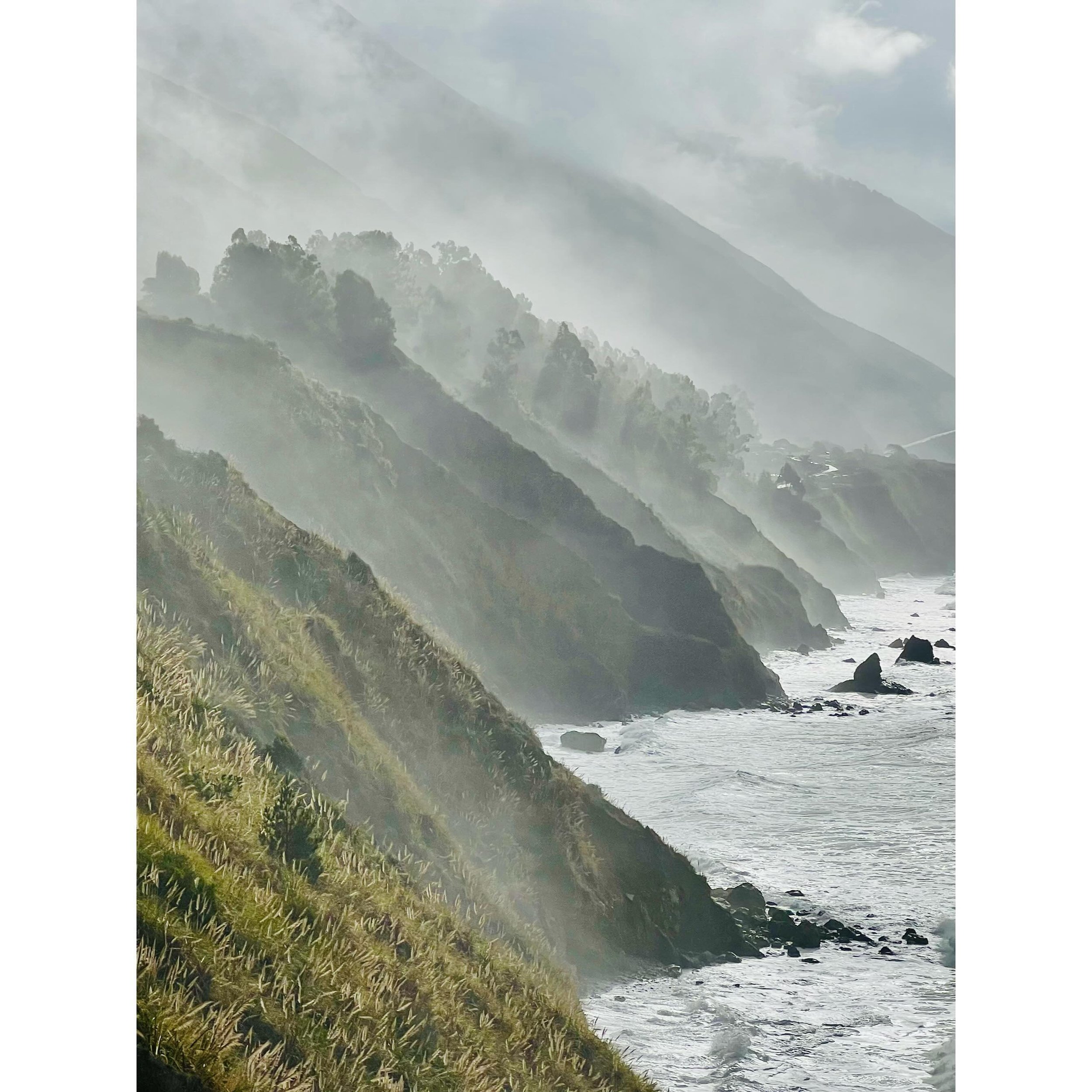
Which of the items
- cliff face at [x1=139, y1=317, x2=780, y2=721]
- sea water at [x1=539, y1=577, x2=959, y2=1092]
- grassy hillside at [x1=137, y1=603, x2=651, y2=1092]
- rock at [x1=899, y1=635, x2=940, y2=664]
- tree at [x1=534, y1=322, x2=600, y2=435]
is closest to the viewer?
grassy hillside at [x1=137, y1=603, x2=651, y2=1092]

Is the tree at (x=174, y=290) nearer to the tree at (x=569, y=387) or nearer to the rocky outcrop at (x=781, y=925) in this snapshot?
the tree at (x=569, y=387)

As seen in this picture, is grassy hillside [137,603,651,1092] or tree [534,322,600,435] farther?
tree [534,322,600,435]

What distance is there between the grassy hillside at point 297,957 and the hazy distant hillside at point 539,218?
293 centimetres

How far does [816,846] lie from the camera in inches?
200

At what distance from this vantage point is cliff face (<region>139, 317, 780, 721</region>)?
18.3ft

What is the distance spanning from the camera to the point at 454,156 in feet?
19.2

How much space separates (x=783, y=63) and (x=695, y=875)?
14.1 ft

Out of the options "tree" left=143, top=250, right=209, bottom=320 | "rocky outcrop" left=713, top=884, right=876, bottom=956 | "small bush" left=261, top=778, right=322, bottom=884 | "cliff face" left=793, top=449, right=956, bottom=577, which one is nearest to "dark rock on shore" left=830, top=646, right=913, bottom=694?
"cliff face" left=793, top=449, right=956, bottom=577

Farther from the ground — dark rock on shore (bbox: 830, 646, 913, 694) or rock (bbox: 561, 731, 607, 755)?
dark rock on shore (bbox: 830, 646, 913, 694)

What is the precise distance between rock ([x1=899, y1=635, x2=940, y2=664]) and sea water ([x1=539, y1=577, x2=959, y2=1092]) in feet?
0.12

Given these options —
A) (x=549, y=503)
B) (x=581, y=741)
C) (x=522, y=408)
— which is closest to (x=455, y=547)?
(x=549, y=503)

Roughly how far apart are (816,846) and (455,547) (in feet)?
8.30

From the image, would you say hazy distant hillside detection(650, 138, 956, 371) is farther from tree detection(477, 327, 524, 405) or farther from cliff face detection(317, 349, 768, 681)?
cliff face detection(317, 349, 768, 681)
